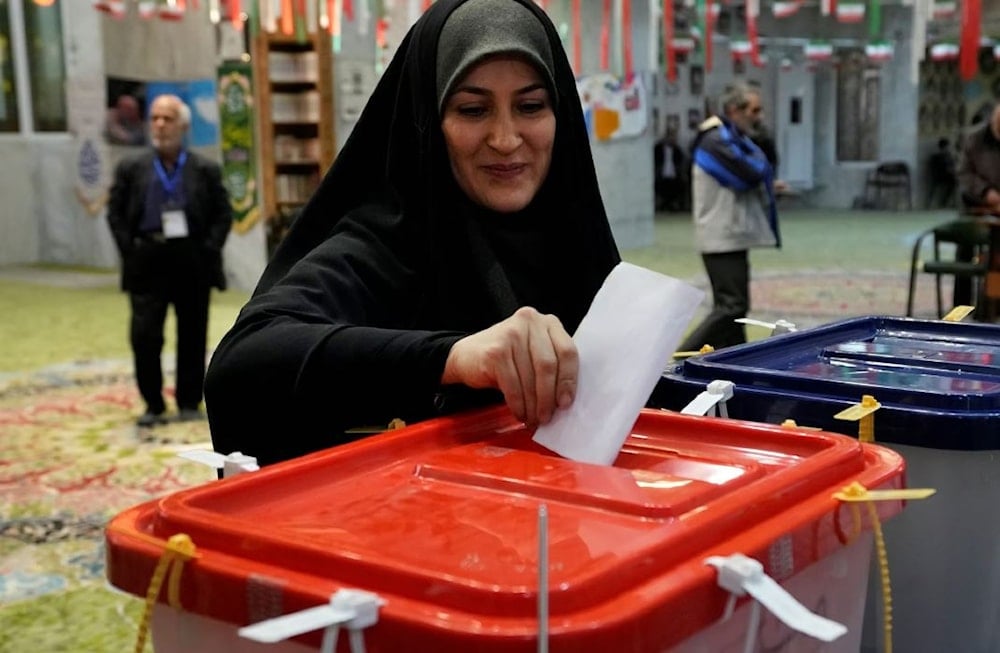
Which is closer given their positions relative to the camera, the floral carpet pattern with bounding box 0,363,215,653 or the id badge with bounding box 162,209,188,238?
the floral carpet pattern with bounding box 0,363,215,653

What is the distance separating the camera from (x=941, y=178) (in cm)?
1642

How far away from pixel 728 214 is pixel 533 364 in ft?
13.8

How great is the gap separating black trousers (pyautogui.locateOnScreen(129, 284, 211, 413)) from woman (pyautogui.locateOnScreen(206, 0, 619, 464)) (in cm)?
350

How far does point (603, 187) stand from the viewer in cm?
1087

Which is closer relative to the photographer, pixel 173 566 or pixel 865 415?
pixel 173 566

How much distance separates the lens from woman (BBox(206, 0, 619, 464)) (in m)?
1.12

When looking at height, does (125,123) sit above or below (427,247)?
above

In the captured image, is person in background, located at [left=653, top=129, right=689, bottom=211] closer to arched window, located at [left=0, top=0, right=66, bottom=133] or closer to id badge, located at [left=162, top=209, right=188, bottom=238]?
arched window, located at [left=0, top=0, right=66, bottom=133]

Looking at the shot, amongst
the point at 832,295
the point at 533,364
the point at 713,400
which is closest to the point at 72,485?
the point at 713,400

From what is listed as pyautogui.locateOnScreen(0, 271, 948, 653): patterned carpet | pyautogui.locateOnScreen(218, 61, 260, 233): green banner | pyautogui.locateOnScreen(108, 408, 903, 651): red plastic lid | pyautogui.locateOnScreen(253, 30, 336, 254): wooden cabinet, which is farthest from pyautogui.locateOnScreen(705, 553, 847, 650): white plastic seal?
pyautogui.locateOnScreen(218, 61, 260, 233): green banner

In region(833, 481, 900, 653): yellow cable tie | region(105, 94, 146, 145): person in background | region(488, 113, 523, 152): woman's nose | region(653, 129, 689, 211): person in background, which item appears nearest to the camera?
region(833, 481, 900, 653): yellow cable tie

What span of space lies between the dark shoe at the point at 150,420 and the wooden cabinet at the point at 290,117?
132 inches

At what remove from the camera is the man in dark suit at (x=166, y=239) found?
4695 mm

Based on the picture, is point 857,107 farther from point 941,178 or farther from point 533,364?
point 533,364
